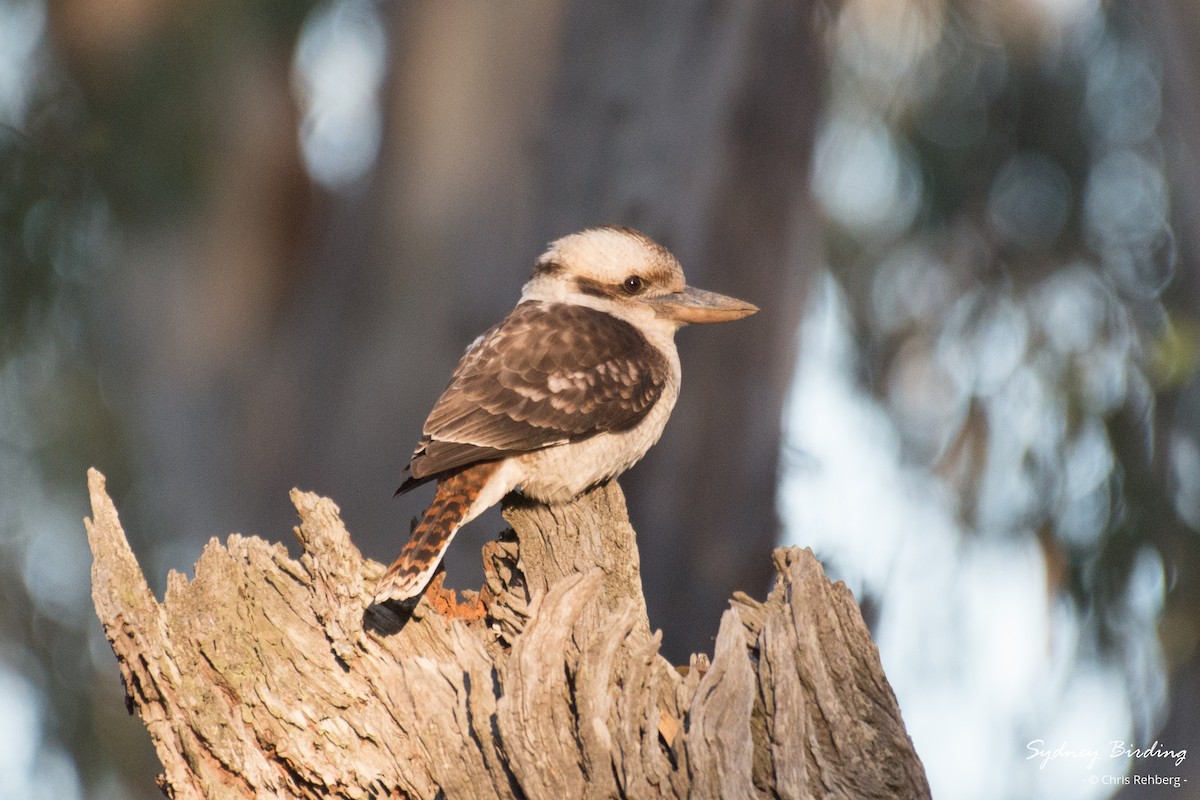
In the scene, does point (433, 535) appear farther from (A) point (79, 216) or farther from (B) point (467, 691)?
(A) point (79, 216)

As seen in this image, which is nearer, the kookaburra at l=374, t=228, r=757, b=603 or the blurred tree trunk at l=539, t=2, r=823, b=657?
the kookaburra at l=374, t=228, r=757, b=603

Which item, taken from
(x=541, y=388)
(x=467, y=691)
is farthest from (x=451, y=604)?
(x=541, y=388)

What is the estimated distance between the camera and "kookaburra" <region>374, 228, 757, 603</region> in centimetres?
256

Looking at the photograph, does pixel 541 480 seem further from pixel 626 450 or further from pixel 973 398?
pixel 973 398

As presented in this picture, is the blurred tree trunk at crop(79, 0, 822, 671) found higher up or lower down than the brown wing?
higher up

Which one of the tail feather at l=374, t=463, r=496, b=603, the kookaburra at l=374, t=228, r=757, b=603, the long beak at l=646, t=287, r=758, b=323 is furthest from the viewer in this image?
the long beak at l=646, t=287, r=758, b=323

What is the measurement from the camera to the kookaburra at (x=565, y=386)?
2559 mm

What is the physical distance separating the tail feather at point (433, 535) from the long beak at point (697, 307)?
0.72 metres

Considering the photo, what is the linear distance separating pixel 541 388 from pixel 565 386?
55mm

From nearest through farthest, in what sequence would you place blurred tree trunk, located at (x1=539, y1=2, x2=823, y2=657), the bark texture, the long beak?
the bark texture < the long beak < blurred tree trunk, located at (x1=539, y1=2, x2=823, y2=657)

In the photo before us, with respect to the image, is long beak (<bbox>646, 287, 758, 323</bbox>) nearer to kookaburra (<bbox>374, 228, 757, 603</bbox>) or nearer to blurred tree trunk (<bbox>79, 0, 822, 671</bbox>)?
kookaburra (<bbox>374, 228, 757, 603</bbox>)

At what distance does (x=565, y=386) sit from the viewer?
2746 mm

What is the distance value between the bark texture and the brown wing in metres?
0.43

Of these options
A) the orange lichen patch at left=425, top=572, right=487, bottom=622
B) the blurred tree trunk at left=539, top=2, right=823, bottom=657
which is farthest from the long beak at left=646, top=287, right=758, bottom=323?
the blurred tree trunk at left=539, top=2, right=823, bottom=657
